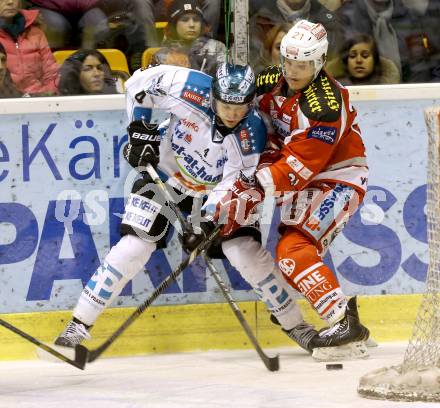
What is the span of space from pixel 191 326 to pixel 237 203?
2.04ft

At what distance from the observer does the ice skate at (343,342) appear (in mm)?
4656

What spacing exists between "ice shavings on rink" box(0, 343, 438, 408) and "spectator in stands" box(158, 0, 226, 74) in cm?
126

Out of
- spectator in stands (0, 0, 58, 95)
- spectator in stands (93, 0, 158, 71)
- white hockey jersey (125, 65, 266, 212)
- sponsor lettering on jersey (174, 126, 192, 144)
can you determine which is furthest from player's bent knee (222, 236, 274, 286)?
spectator in stands (0, 0, 58, 95)

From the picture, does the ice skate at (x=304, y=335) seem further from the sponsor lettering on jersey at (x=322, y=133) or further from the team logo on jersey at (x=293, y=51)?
the team logo on jersey at (x=293, y=51)

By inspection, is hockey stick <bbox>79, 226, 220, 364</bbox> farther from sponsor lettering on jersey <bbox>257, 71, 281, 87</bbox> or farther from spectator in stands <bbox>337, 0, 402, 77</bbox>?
spectator in stands <bbox>337, 0, 402, 77</bbox>

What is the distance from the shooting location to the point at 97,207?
4.94 m

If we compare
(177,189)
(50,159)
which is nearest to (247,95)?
(177,189)

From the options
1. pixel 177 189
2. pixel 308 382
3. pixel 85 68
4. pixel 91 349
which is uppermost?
pixel 85 68

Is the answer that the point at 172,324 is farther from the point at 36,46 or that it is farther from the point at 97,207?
the point at 36,46

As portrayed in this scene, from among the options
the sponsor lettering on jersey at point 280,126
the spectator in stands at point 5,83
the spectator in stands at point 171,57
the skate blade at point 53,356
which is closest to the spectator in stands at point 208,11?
the spectator in stands at point 171,57

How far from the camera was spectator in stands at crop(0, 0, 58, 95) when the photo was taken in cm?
491

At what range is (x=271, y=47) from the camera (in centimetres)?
505

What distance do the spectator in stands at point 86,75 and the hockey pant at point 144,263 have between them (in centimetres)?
46

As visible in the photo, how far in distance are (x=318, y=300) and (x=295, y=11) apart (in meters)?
1.25
